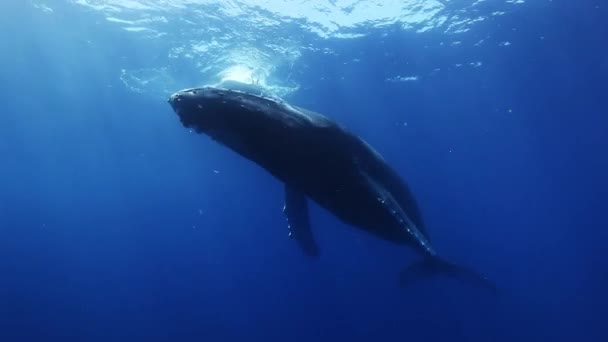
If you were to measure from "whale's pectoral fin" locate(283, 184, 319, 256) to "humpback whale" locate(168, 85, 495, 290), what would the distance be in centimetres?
2

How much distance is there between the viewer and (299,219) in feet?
23.7

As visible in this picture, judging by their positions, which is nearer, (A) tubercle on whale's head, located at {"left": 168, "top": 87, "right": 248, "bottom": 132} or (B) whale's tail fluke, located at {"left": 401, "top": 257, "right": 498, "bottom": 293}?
(A) tubercle on whale's head, located at {"left": 168, "top": 87, "right": 248, "bottom": 132}

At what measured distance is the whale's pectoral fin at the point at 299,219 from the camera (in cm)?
669

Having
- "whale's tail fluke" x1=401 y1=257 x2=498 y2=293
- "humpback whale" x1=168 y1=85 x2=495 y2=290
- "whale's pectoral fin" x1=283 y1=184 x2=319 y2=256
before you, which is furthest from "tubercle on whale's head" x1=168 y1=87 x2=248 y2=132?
"whale's tail fluke" x1=401 y1=257 x2=498 y2=293

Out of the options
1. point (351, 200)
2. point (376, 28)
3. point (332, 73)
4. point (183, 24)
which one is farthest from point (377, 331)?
point (351, 200)

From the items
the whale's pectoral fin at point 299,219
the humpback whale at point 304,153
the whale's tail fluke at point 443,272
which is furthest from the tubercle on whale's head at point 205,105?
the whale's tail fluke at point 443,272

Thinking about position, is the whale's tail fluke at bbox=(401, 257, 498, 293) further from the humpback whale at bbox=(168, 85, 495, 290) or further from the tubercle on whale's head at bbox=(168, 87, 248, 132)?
the tubercle on whale's head at bbox=(168, 87, 248, 132)

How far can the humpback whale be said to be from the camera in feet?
14.6

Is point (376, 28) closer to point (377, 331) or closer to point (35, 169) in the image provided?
point (377, 331)

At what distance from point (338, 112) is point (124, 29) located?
18.9 metres

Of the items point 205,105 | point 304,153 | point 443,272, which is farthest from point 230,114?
point 443,272

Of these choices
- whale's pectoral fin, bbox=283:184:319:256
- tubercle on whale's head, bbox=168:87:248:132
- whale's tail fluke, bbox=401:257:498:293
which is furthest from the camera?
whale's tail fluke, bbox=401:257:498:293

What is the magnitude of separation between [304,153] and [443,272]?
676cm

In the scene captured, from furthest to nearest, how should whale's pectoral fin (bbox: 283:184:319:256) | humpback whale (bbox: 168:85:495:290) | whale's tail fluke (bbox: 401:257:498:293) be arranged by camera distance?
whale's tail fluke (bbox: 401:257:498:293)
whale's pectoral fin (bbox: 283:184:319:256)
humpback whale (bbox: 168:85:495:290)
